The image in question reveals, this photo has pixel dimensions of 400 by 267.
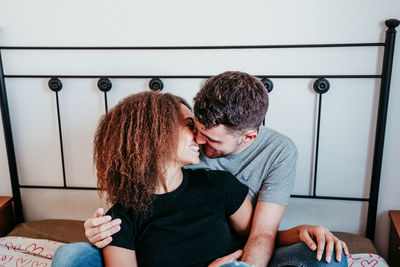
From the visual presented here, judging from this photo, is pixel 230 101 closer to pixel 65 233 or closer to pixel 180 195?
pixel 180 195

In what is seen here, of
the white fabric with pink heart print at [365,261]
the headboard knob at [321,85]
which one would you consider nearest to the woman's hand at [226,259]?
the white fabric with pink heart print at [365,261]

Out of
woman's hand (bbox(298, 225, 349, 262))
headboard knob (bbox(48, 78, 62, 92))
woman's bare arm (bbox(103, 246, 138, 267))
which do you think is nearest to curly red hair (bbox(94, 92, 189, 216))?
woman's bare arm (bbox(103, 246, 138, 267))

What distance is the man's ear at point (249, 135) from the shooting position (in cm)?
114

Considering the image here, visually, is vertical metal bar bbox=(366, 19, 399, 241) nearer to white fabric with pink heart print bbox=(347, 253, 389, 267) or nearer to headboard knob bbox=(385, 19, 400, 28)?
headboard knob bbox=(385, 19, 400, 28)

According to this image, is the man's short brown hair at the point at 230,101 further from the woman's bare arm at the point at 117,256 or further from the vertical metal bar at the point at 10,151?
the vertical metal bar at the point at 10,151

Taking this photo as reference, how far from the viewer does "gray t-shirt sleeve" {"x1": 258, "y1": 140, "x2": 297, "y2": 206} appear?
1.18m

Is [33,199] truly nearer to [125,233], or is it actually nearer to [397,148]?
[125,233]

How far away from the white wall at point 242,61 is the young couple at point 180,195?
1.38ft

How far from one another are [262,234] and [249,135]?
1.09 ft

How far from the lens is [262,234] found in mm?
1119

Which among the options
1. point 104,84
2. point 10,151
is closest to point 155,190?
point 104,84

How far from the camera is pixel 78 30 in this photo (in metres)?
1.51

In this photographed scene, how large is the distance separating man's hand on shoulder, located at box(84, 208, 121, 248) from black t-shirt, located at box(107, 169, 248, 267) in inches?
0.8

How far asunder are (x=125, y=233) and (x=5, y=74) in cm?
107
